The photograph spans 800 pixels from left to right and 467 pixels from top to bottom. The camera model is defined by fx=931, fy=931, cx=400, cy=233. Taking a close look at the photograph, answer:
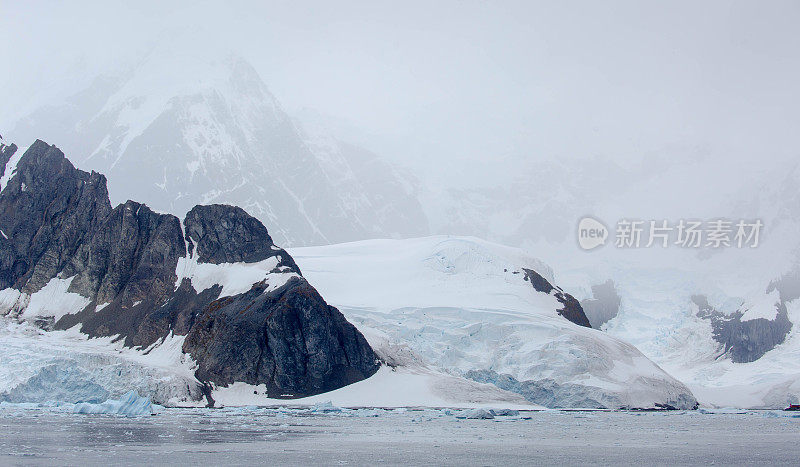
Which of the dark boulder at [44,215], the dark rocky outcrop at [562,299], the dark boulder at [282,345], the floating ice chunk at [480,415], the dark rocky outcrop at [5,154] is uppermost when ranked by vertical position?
the dark rocky outcrop at [5,154]

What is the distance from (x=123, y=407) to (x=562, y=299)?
91.8m

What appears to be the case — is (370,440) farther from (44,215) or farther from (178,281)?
(44,215)

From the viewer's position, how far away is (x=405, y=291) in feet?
528

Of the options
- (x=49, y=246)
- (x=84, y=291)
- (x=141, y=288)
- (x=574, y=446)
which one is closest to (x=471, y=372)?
(x=141, y=288)

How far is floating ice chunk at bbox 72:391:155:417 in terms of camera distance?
96.4 meters

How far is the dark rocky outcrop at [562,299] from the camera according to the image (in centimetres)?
16325

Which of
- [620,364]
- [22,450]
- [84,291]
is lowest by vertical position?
[22,450]

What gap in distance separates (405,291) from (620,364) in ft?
130

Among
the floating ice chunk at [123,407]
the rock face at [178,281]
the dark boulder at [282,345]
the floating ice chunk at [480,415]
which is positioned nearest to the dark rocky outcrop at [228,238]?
the rock face at [178,281]

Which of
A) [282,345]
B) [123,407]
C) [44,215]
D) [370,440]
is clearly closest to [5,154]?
[44,215]

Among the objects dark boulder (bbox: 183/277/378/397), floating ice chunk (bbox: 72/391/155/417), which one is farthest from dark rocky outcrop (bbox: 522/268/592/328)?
floating ice chunk (bbox: 72/391/155/417)

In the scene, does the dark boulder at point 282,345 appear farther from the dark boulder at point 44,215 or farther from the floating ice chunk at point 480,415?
Result: the dark boulder at point 44,215

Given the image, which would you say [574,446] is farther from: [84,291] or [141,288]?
[84,291]

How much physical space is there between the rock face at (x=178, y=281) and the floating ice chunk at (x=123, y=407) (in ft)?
55.0
